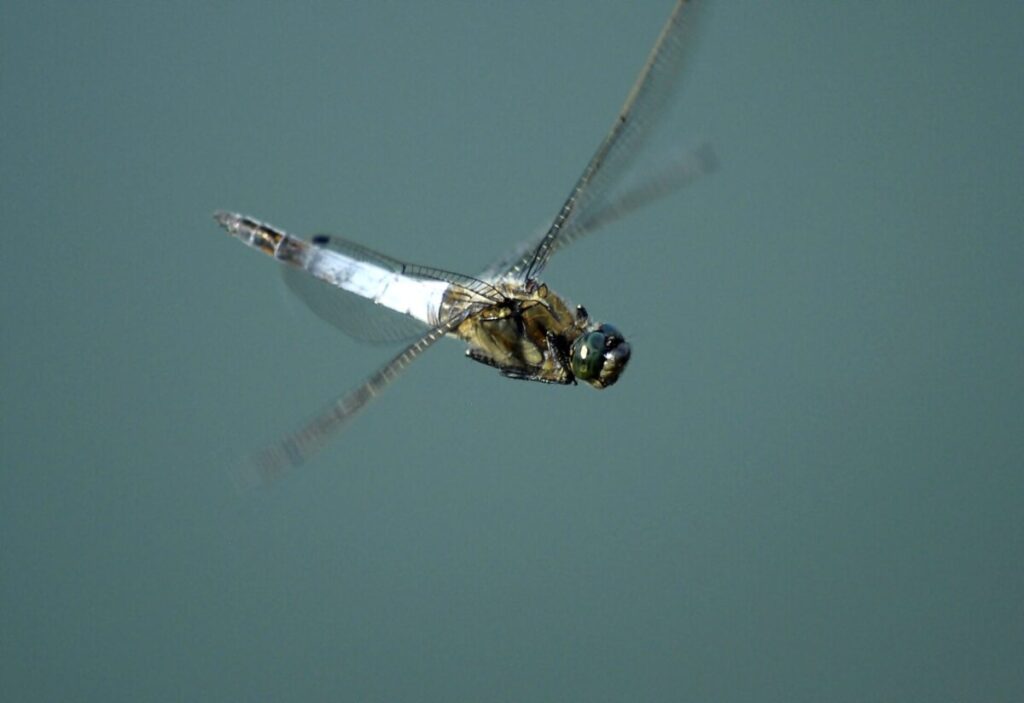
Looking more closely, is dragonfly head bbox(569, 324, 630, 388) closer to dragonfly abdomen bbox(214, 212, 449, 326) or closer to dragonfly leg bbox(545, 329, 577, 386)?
dragonfly leg bbox(545, 329, 577, 386)

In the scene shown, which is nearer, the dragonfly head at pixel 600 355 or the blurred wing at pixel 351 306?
the dragonfly head at pixel 600 355

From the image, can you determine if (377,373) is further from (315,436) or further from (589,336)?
(589,336)

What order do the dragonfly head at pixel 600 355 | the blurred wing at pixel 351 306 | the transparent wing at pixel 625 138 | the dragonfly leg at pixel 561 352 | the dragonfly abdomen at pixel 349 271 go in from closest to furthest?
the transparent wing at pixel 625 138 → the dragonfly head at pixel 600 355 → the dragonfly leg at pixel 561 352 → the blurred wing at pixel 351 306 → the dragonfly abdomen at pixel 349 271

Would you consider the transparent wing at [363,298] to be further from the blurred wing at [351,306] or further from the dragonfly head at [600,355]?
the dragonfly head at [600,355]

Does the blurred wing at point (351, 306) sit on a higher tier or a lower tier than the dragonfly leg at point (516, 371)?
higher

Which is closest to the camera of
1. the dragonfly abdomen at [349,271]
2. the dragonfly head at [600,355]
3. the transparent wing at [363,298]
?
the dragonfly head at [600,355]

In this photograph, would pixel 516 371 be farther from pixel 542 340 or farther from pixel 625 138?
pixel 625 138

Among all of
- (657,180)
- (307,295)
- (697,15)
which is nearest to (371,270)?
(307,295)

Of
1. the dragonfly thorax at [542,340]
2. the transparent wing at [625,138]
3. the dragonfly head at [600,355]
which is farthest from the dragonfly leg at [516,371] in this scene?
the transparent wing at [625,138]

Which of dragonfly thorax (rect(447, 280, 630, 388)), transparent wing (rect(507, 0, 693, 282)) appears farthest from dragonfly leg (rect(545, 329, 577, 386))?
transparent wing (rect(507, 0, 693, 282))
